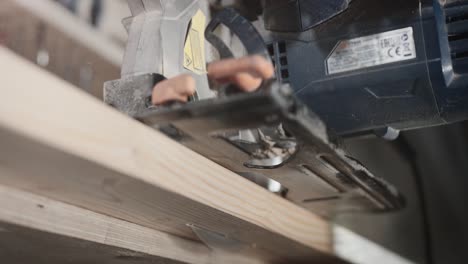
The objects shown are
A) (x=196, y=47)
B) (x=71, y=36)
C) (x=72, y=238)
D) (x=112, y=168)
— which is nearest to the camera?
(x=112, y=168)

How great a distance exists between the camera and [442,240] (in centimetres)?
122

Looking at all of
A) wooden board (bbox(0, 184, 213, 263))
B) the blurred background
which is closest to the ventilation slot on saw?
wooden board (bbox(0, 184, 213, 263))

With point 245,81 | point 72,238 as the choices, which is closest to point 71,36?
point 72,238

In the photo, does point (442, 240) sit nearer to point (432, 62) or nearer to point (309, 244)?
point (309, 244)

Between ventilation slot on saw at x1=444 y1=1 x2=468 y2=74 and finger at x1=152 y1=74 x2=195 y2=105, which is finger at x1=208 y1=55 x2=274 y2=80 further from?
ventilation slot on saw at x1=444 y1=1 x2=468 y2=74

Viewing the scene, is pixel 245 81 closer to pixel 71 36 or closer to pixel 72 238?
pixel 72 238

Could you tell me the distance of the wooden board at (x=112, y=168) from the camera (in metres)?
0.34

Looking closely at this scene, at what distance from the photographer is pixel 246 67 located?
1.36 feet

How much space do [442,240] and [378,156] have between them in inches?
10.2

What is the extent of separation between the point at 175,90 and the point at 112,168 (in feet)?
0.30

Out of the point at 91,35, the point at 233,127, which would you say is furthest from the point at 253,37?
the point at 91,35

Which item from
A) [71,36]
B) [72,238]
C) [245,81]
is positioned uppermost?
[71,36]

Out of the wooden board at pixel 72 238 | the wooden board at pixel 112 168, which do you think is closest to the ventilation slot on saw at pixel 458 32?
the wooden board at pixel 112 168

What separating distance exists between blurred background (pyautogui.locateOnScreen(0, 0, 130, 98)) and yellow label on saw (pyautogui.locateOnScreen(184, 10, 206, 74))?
0.59m
